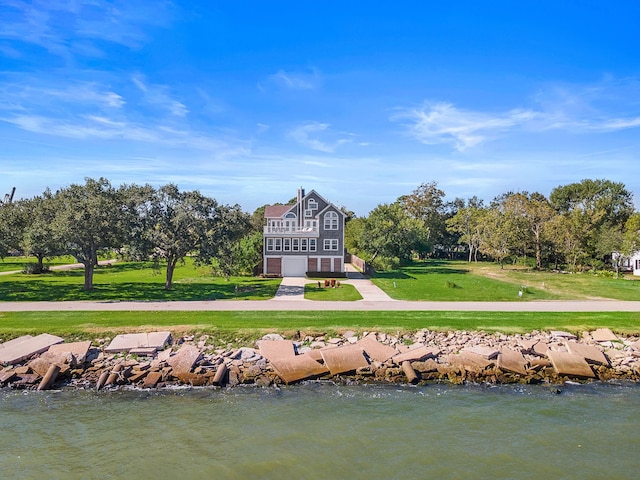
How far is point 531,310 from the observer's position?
24219 mm

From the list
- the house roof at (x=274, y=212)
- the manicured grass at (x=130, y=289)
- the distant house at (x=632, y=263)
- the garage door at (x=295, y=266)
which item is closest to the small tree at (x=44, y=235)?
the manicured grass at (x=130, y=289)

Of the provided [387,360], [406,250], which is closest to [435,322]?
[387,360]

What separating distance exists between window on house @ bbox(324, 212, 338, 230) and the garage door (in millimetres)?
3744

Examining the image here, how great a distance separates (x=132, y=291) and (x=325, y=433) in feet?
75.4

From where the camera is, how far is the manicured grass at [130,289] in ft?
93.6

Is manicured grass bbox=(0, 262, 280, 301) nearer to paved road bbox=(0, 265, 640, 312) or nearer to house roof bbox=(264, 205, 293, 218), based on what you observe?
paved road bbox=(0, 265, 640, 312)

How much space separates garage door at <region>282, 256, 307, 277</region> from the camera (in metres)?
44.7

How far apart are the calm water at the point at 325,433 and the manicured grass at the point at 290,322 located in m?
4.55

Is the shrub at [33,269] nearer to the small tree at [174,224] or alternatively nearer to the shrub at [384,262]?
the small tree at [174,224]

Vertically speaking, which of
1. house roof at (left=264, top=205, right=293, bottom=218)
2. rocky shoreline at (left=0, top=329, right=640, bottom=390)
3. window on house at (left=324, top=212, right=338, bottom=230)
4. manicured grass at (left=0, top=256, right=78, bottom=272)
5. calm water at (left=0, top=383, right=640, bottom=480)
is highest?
house roof at (left=264, top=205, right=293, bottom=218)

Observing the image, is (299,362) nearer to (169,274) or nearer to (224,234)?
(224,234)

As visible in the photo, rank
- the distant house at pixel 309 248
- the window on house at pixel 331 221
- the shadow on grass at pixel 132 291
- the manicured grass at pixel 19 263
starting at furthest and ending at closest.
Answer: the manicured grass at pixel 19 263, the window on house at pixel 331 221, the distant house at pixel 309 248, the shadow on grass at pixel 132 291

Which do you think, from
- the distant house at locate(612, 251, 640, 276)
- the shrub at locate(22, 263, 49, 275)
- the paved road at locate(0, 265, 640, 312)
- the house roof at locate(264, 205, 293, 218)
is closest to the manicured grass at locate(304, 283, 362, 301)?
the paved road at locate(0, 265, 640, 312)

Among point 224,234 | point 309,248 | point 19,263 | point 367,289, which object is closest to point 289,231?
point 309,248
